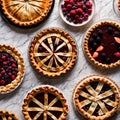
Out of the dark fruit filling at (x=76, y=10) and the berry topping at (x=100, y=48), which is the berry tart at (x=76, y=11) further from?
the berry topping at (x=100, y=48)

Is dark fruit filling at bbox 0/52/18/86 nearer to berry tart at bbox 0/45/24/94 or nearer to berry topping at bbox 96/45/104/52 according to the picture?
berry tart at bbox 0/45/24/94

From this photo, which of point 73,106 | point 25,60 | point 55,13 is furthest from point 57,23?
point 73,106

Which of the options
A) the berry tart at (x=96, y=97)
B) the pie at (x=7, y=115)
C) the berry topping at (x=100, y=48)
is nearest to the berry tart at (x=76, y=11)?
the berry topping at (x=100, y=48)

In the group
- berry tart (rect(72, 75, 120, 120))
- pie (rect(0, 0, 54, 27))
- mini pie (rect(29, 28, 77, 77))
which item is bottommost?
berry tart (rect(72, 75, 120, 120))

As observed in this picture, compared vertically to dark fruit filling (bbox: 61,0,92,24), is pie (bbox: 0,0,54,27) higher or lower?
higher

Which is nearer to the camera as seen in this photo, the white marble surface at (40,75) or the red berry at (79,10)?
the red berry at (79,10)

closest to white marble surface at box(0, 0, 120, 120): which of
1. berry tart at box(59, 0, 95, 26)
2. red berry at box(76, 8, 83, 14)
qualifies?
berry tart at box(59, 0, 95, 26)

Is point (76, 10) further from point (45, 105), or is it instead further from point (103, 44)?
point (45, 105)

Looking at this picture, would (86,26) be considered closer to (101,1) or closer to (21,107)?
(101,1)
